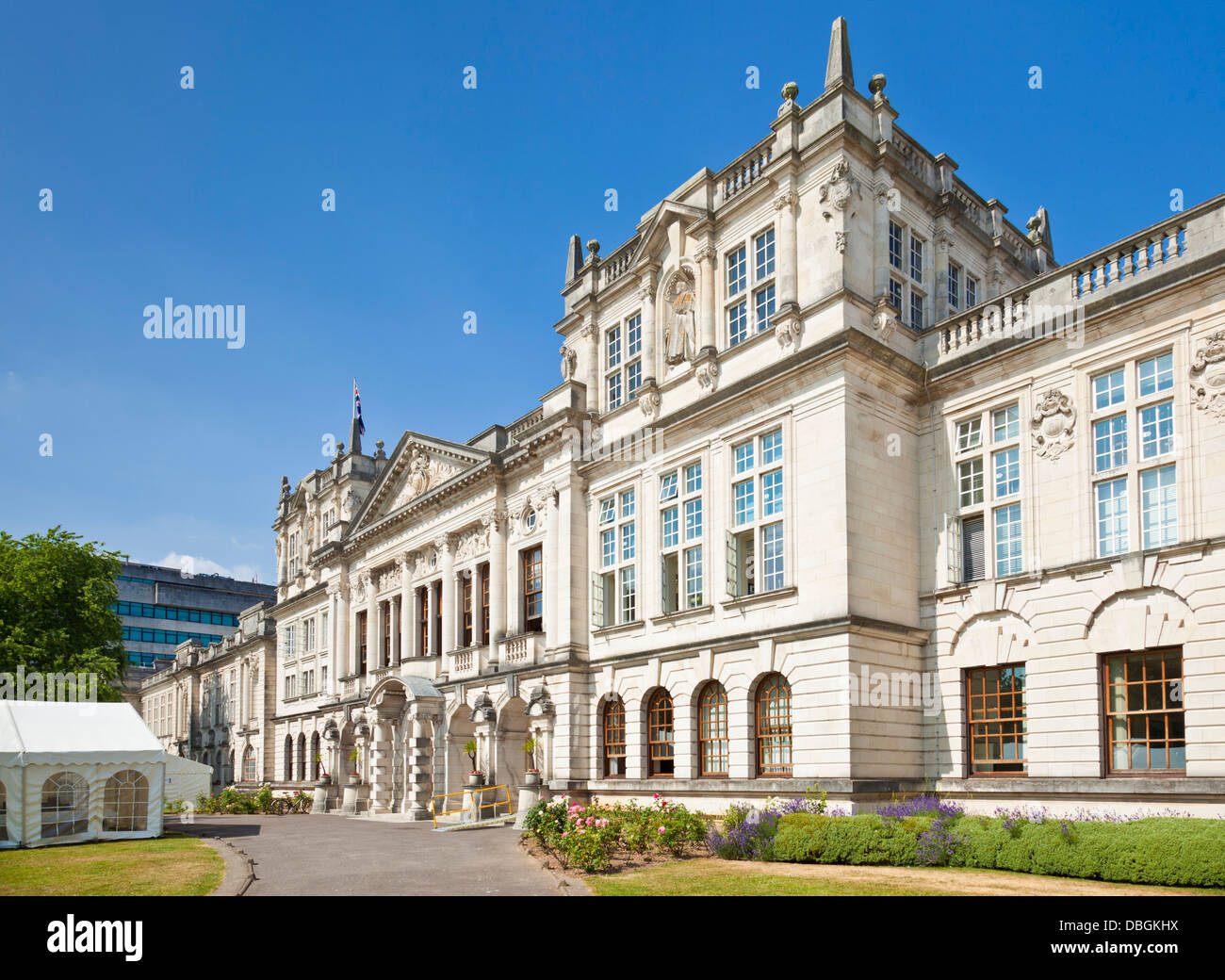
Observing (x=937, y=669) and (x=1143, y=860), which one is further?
(x=937, y=669)

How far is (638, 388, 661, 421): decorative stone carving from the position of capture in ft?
99.7

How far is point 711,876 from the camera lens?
1750 cm

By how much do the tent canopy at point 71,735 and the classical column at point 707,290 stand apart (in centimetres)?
1869

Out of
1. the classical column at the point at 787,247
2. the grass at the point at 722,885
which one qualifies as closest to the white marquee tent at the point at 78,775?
the grass at the point at 722,885

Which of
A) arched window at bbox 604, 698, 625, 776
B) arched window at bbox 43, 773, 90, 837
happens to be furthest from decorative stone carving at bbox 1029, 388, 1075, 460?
arched window at bbox 43, 773, 90, 837

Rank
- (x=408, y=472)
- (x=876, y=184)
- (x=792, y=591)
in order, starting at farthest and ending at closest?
(x=408, y=472) < (x=876, y=184) < (x=792, y=591)

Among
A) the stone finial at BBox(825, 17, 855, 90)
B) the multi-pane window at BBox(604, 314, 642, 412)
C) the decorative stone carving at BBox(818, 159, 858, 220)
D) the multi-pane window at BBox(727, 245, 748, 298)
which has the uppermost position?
the stone finial at BBox(825, 17, 855, 90)

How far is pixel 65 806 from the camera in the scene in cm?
2694

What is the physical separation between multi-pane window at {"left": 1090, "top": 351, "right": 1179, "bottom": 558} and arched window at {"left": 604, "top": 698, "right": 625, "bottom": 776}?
1457cm

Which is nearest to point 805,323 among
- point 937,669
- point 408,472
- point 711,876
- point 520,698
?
point 937,669

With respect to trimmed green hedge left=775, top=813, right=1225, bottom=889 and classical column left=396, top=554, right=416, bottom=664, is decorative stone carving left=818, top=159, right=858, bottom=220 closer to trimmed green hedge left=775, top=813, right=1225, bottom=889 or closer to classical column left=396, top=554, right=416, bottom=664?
trimmed green hedge left=775, top=813, right=1225, bottom=889

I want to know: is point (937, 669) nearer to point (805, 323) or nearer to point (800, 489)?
point (800, 489)

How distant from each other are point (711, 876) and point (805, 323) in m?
13.7

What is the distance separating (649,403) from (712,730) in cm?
958
